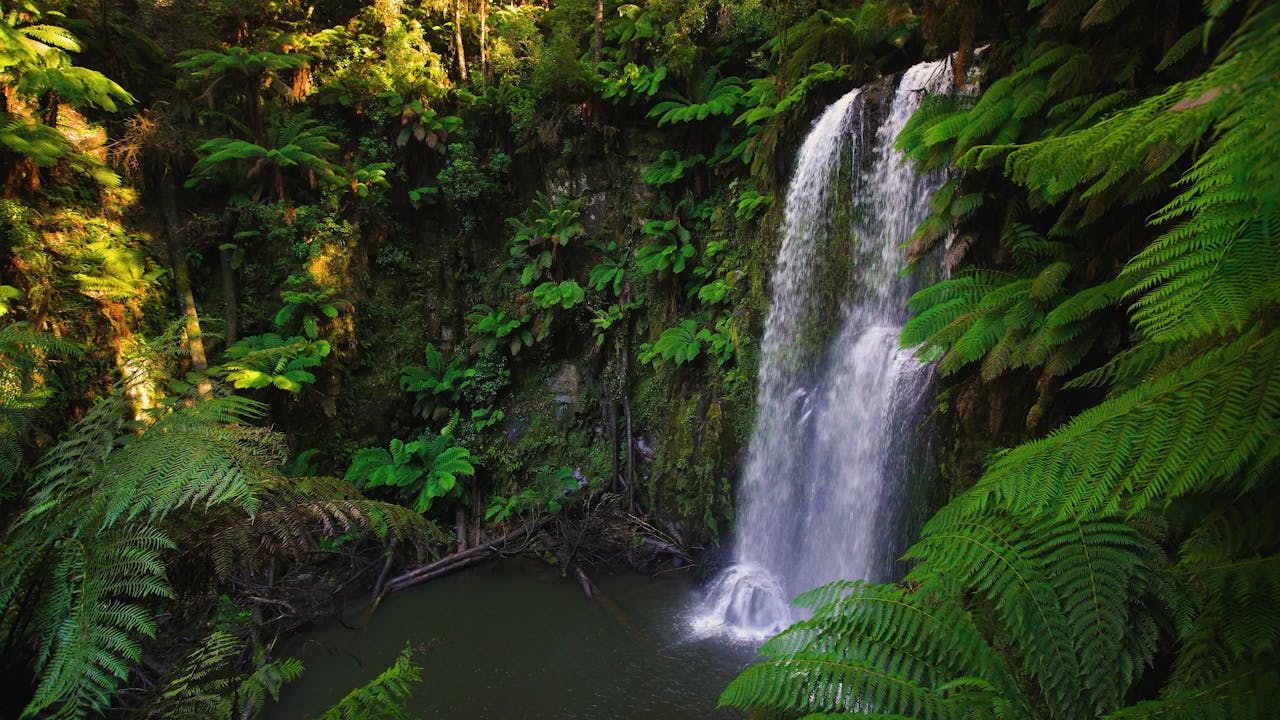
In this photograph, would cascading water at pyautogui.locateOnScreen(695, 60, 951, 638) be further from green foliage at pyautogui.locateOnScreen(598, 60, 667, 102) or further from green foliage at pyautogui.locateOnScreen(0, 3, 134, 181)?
green foliage at pyautogui.locateOnScreen(0, 3, 134, 181)

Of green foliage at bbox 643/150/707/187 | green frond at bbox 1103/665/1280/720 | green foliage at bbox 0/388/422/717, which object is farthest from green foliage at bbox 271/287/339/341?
green frond at bbox 1103/665/1280/720

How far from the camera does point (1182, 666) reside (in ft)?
4.20

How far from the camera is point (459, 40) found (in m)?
11.0

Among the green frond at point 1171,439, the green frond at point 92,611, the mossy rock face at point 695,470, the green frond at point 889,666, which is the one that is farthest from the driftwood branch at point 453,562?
the green frond at point 1171,439

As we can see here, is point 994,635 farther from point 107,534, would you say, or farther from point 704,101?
point 704,101

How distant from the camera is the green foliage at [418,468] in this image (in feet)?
27.6

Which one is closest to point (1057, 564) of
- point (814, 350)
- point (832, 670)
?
point (832, 670)

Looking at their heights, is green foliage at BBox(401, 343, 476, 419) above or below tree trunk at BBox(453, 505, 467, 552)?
above

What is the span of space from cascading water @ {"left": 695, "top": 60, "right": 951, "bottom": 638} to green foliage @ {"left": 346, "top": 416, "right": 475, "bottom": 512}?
14.2 ft

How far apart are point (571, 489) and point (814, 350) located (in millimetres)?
4398

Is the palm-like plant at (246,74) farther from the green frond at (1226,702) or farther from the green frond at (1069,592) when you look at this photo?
the green frond at (1226,702)

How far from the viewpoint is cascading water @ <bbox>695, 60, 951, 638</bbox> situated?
5.39m

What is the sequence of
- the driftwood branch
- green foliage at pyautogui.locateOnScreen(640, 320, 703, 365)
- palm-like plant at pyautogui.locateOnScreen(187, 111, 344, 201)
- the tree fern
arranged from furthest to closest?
palm-like plant at pyautogui.locateOnScreen(187, 111, 344, 201) → green foliage at pyautogui.locateOnScreen(640, 320, 703, 365) → the driftwood branch → the tree fern

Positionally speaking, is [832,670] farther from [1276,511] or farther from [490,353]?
[490,353]
